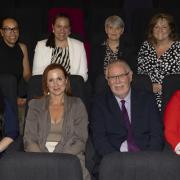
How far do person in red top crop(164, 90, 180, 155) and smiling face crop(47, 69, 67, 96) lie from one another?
75 cm

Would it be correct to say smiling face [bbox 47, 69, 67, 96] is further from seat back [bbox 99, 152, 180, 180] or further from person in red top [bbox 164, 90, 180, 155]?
seat back [bbox 99, 152, 180, 180]

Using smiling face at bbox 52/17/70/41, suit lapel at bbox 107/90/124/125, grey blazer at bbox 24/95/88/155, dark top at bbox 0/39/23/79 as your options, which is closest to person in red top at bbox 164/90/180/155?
suit lapel at bbox 107/90/124/125

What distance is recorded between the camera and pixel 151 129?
3.12 meters

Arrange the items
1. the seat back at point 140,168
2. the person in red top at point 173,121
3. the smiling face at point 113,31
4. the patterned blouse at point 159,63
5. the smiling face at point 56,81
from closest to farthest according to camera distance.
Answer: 1. the seat back at point 140,168
2. the person in red top at point 173,121
3. the smiling face at point 56,81
4. the patterned blouse at point 159,63
5. the smiling face at point 113,31

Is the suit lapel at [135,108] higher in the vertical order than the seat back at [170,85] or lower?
lower

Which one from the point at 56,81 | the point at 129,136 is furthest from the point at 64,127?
the point at 129,136

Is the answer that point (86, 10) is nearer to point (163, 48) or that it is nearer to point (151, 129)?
point (163, 48)

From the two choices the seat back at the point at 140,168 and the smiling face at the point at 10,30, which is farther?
the smiling face at the point at 10,30

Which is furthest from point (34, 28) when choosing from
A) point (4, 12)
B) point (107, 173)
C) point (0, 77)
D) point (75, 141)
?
point (107, 173)

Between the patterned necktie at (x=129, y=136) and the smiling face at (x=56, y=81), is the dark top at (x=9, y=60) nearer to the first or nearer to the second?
the smiling face at (x=56, y=81)

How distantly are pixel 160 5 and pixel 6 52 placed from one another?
238 centimetres

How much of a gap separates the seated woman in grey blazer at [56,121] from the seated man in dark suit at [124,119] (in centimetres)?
11

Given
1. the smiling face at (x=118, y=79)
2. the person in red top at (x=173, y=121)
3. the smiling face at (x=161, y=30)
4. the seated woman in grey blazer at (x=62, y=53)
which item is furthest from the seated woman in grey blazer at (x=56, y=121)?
the smiling face at (x=161, y=30)

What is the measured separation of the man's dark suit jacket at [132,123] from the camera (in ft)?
10.2
